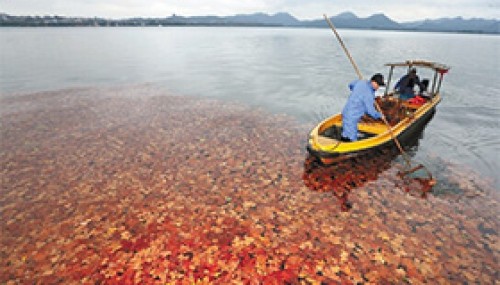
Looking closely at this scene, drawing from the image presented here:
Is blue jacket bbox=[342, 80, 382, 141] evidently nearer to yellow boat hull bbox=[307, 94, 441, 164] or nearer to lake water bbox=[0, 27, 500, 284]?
yellow boat hull bbox=[307, 94, 441, 164]

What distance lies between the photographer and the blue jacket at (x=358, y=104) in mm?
11445

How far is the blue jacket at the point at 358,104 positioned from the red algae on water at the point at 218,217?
227 cm

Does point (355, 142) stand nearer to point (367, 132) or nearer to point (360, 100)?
point (360, 100)

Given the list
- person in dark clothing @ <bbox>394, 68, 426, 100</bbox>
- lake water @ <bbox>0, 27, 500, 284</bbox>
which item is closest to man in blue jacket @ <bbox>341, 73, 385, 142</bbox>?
lake water @ <bbox>0, 27, 500, 284</bbox>

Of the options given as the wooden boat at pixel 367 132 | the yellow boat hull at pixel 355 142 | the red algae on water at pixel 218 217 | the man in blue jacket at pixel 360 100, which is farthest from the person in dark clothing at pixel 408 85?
the man in blue jacket at pixel 360 100

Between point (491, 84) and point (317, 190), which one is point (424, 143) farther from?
point (491, 84)

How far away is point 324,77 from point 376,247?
35.1 meters

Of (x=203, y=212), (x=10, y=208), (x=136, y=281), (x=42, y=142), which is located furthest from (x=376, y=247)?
(x=42, y=142)

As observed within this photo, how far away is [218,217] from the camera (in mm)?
9453

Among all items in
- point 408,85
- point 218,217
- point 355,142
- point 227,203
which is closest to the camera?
point 218,217

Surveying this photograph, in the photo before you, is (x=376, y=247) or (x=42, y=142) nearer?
(x=376, y=247)

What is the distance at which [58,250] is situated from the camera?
7895mm

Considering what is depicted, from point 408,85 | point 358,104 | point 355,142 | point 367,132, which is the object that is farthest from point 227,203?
point 408,85

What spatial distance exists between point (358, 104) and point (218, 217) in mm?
7616
